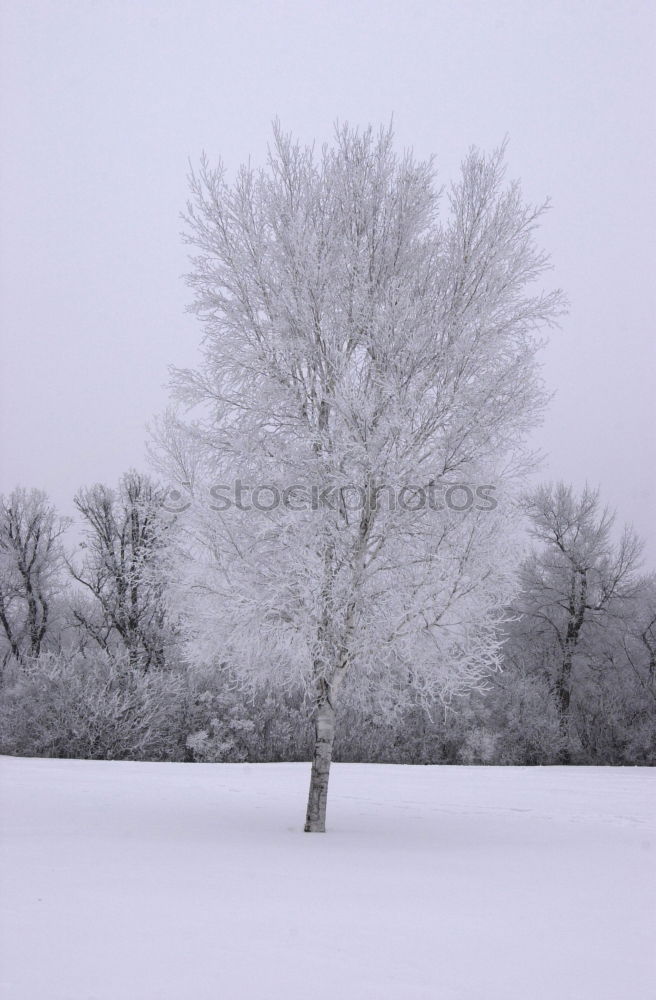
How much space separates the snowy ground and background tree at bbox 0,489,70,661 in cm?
1745

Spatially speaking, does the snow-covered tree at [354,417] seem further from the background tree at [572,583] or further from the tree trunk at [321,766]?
the background tree at [572,583]

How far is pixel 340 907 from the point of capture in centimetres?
546

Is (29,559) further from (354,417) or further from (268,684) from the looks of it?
(354,417)

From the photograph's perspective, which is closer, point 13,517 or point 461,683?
point 461,683

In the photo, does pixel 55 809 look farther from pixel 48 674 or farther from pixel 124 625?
pixel 124 625

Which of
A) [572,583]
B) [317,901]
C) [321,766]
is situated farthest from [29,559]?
[317,901]

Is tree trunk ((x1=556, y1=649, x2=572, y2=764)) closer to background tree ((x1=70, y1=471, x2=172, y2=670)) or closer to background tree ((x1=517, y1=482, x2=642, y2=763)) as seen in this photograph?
background tree ((x1=517, y1=482, x2=642, y2=763))

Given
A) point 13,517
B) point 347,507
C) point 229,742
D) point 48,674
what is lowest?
point 229,742

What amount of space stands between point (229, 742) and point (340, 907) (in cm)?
1570

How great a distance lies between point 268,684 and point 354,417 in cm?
1090

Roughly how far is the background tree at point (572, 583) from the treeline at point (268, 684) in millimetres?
57

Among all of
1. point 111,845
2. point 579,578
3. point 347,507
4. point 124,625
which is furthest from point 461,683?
point 579,578

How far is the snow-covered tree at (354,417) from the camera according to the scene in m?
8.12

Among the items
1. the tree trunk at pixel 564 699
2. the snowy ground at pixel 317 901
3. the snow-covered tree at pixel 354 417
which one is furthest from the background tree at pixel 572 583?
the snow-covered tree at pixel 354 417
